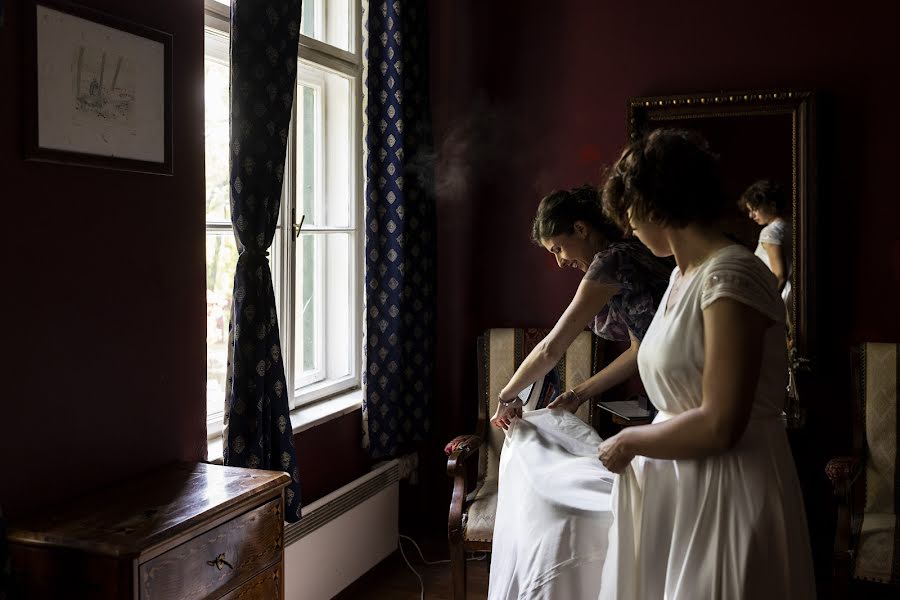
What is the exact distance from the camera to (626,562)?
1.85 meters

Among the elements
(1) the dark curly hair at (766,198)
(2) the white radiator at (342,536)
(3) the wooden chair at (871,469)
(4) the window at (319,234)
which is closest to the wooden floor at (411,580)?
(2) the white radiator at (342,536)

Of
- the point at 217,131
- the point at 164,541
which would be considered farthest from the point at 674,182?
the point at 217,131

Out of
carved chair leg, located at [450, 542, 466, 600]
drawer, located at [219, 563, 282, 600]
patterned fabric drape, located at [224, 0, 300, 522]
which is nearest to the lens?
drawer, located at [219, 563, 282, 600]

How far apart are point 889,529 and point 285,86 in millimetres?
2566

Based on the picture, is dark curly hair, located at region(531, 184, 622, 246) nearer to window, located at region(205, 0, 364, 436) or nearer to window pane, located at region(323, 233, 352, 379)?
window, located at region(205, 0, 364, 436)

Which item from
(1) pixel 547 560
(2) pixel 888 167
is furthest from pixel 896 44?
(1) pixel 547 560

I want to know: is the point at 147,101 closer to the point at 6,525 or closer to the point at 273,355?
the point at 273,355

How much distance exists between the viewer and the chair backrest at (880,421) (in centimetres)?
331

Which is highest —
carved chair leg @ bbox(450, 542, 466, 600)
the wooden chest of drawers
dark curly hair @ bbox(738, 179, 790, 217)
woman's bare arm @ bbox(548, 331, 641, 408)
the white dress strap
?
dark curly hair @ bbox(738, 179, 790, 217)

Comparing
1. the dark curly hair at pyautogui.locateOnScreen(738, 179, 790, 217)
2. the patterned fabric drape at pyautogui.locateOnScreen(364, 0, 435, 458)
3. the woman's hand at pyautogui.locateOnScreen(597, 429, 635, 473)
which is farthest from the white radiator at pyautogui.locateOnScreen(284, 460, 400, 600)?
the dark curly hair at pyautogui.locateOnScreen(738, 179, 790, 217)

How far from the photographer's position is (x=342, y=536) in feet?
11.6

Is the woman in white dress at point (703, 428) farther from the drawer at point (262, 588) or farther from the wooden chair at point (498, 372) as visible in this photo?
the wooden chair at point (498, 372)

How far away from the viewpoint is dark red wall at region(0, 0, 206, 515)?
2.05 m

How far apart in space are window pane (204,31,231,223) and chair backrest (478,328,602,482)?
1.37 meters
